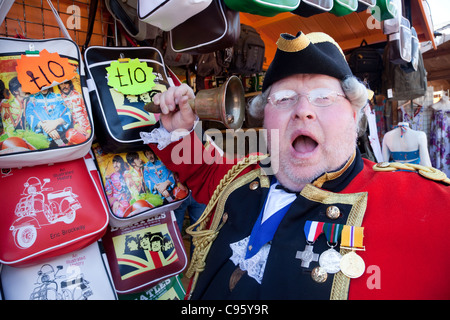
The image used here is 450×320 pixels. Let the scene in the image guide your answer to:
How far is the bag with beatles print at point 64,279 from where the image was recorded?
47.4 inches

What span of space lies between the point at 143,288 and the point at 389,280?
3.61 feet

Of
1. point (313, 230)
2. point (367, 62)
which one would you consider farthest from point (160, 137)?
point (367, 62)

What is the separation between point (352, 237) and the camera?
960mm

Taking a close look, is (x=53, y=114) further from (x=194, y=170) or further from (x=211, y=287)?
(x=211, y=287)

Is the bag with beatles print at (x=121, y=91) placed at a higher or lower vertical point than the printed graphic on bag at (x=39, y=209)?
higher

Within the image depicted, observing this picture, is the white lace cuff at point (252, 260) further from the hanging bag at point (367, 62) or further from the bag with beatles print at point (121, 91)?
the hanging bag at point (367, 62)

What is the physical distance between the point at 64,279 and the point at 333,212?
44.5 inches

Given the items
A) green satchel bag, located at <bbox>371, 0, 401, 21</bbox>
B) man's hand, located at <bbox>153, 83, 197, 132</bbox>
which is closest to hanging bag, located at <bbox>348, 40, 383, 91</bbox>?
green satchel bag, located at <bbox>371, 0, 401, 21</bbox>

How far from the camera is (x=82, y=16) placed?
5.56ft

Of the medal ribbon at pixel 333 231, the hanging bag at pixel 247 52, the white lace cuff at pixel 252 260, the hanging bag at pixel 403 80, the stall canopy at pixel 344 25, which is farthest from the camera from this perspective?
the hanging bag at pixel 403 80

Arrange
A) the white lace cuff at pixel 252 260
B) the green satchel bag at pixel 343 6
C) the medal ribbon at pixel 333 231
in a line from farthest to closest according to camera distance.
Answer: the green satchel bag at pixel 343 6, the white lace cuff at pixel 252 260, the medal ribbon at pixel 333 231

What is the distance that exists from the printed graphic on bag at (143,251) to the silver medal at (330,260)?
0.85 m

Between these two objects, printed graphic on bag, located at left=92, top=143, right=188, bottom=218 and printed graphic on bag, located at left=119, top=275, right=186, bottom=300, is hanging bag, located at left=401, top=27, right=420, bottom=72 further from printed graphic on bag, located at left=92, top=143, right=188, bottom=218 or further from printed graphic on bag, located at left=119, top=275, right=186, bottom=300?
printed graphic on bag, located at left=119, top=275, right=186, bottom=300

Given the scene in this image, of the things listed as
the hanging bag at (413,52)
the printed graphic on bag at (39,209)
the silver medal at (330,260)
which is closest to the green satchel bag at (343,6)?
the silver medal at (330,260)
